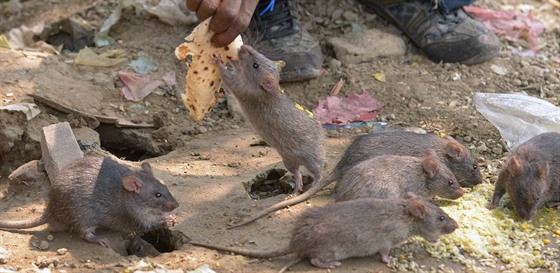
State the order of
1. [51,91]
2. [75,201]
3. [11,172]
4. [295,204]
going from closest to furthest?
[75,201], [295,204], [11,172], [51,91]

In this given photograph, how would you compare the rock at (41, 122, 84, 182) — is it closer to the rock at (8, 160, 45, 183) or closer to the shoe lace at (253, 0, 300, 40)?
the rock at (8, 160, 45, 183)

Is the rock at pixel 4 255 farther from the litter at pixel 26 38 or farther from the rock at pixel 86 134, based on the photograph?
the litter at pixel 26 38

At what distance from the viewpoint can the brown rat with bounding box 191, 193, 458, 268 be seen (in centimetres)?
531

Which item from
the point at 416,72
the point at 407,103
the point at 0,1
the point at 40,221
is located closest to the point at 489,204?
the point at 407,103

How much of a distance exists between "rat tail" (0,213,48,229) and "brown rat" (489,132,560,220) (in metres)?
3.29

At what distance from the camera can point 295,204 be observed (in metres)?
6.29

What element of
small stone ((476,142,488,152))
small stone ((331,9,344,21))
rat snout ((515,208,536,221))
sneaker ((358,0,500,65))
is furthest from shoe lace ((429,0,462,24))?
rat snout ((515,208,536,221))

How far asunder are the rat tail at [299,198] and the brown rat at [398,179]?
11.6 inches

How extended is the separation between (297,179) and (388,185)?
3.05 ft

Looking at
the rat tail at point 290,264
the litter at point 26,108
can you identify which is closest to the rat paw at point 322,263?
the rat tail at point 290,264

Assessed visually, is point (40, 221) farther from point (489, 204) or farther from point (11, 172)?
point (489, 204)

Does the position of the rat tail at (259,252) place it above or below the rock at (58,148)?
above

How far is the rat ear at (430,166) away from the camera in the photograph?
621cm

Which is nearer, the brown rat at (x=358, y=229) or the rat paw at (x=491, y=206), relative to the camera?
the brown rat at (x=358, y=229)
